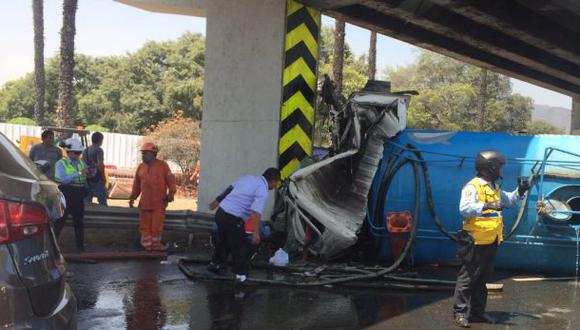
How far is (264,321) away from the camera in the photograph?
5.36 meters

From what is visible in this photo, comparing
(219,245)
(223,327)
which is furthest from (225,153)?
(223,327)

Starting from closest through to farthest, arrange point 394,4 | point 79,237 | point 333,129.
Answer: point 79,237, point 333,129, point 394,4

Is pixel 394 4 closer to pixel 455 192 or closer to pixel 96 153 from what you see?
pixel 455 192

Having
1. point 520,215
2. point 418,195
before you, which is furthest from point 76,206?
point 520,215

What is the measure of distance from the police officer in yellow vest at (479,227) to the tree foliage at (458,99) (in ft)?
98.0

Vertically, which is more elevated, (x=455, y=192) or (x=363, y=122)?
(x=363, y=122)

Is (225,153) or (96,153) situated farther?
(96,153)

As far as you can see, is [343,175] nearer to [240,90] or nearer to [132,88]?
[240,90]

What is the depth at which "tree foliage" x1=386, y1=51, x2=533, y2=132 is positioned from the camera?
38.7 metres

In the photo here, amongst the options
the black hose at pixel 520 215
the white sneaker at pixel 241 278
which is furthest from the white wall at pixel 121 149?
the black hose at pixel 520 215

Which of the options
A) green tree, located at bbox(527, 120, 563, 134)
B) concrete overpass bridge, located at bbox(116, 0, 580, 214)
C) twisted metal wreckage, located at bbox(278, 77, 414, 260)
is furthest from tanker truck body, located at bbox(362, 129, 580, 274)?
green tree, located at bbox(527, 120, 563, 134)

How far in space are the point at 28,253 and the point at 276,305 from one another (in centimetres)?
353

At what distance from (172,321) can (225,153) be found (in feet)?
13.0

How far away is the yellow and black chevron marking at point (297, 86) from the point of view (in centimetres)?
861
